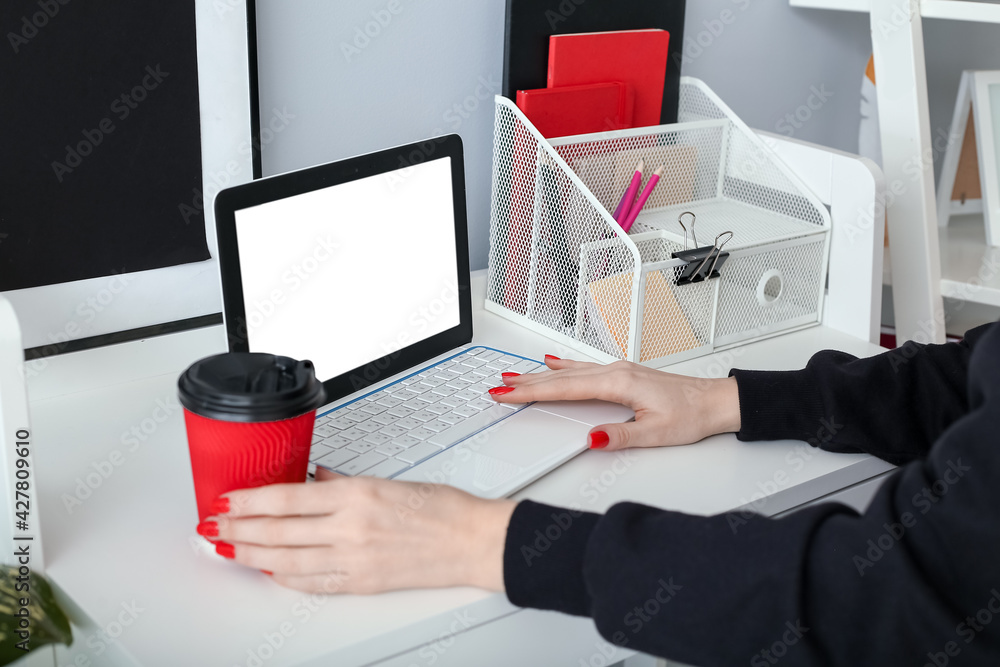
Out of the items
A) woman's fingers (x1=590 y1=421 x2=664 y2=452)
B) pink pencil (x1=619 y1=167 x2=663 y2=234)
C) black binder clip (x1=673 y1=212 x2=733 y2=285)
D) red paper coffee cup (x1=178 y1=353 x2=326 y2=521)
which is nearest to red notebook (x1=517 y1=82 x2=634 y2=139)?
pink pencil (x1=619 y1=167 x2=663 y2=234)

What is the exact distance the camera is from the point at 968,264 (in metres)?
1.42

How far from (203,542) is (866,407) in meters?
0.62

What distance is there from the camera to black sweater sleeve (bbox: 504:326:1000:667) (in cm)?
55

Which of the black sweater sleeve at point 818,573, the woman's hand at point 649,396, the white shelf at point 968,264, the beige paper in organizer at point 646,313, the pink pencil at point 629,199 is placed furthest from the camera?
the white shelf at point 968,264

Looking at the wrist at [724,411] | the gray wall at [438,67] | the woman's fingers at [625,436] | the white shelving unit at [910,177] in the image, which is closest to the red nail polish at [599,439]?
the woman's fingers at [625,436]

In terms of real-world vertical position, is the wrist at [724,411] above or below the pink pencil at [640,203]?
below

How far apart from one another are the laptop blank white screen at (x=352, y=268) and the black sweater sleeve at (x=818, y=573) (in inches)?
13.7

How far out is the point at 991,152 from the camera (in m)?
1.54

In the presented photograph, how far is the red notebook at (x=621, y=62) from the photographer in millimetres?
1184

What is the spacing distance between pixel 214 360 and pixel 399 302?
335 mm

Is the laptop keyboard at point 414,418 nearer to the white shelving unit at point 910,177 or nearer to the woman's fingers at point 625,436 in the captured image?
the woman's fingers at point 625,436

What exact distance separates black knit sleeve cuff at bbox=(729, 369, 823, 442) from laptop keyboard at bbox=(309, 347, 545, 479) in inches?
8.7

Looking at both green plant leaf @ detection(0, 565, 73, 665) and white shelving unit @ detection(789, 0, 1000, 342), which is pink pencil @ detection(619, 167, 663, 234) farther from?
green plant leaf @ detection(0, 565, 73, 665)

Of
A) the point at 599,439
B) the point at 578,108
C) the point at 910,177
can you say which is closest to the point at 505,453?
the point at 599,439
